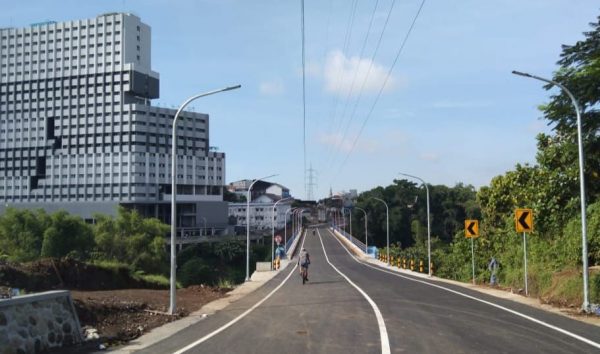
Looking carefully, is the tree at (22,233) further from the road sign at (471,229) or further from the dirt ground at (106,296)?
the road sign at (471,229)

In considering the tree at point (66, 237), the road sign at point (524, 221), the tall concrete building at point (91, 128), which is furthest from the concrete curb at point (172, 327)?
the tall concrete building at point (91, 128)

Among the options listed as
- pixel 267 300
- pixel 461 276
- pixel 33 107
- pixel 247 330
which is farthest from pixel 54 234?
pixel 33 107

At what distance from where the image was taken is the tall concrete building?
13100 centimetres

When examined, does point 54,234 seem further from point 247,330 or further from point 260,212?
point 260,212

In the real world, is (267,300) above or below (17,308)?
below

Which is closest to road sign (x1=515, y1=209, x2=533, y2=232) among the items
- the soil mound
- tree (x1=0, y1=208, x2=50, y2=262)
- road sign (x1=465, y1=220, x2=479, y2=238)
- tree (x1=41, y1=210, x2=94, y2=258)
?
road sign (x1=465, y1=220, x2=479, y2=238)

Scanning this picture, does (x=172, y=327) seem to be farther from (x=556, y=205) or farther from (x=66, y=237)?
(x=66, y=237)

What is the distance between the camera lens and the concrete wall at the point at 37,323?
9383mm

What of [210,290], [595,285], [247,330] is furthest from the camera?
[210,290]

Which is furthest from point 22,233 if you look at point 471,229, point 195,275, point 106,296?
point 471,229

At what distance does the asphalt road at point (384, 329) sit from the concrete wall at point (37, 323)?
64.2 inches

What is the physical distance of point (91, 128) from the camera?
439 feet

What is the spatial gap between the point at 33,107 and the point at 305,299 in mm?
134397

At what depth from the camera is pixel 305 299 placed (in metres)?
20.2
